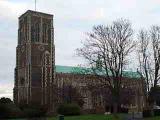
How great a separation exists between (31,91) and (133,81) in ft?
241

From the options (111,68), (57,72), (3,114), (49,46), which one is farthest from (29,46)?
(111,68)

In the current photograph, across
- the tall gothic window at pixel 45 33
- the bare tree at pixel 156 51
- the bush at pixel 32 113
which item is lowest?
the bush at pixel 32 113

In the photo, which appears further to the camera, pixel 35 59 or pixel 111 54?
pixel 35 59

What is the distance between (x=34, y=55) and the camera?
13062 centimetres

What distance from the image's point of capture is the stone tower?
126 meters

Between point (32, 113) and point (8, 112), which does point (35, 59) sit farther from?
point (8, 112)

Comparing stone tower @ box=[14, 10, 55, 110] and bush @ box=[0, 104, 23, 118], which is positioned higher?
stone tower @ box=[14, 10, 55, 110]

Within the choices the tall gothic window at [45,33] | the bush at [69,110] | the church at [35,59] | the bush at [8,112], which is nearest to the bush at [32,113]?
the bush at [8,112]

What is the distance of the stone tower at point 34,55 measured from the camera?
414 feet

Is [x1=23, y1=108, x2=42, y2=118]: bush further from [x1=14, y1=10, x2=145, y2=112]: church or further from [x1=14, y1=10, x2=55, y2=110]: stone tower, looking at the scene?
[x1=14, y1=10, x2=55, y2=110]: stone tower

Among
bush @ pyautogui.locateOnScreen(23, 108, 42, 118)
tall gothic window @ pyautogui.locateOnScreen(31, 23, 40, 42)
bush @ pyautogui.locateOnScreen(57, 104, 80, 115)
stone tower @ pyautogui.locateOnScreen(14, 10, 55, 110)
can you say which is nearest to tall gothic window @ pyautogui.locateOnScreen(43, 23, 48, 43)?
stone tower @ pyautogui.locateOnScreen(14, 10, 55, 110)

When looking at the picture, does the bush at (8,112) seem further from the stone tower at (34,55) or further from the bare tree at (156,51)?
the stone tower at (34,55)

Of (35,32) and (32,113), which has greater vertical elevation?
(35,32)

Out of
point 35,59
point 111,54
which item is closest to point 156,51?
point 111,54
